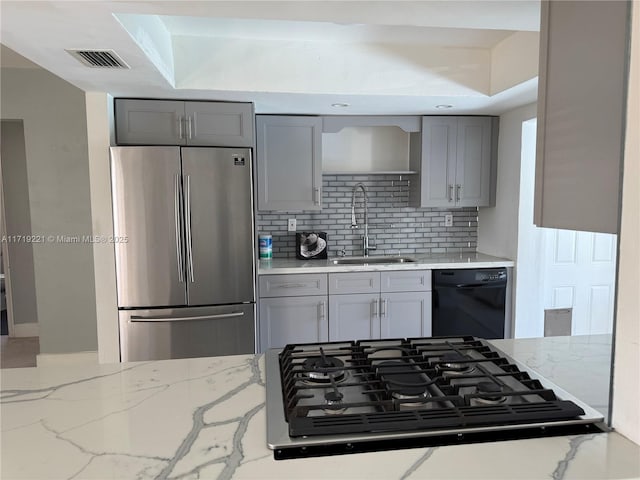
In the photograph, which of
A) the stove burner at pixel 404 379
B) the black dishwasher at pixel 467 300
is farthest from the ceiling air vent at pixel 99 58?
the black dishwasher at pixel 467 300

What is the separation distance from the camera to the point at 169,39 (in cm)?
268

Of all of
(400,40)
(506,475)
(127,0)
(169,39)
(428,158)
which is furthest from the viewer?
(428,158)

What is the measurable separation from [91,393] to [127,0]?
1373mm

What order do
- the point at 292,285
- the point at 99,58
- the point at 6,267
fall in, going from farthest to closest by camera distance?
the point at 6,267, the point at 292,285, the point at 99,58

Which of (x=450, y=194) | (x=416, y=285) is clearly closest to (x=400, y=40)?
(x=450, y=194)

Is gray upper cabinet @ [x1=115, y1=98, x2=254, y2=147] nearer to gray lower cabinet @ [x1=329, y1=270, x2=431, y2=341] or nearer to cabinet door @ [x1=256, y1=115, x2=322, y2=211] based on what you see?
cabinet door @ [x1=256, y1=115, x2=322, y2=211]

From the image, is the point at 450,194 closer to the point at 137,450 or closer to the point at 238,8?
the point at 238,8

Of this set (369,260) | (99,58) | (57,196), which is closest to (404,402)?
(99,58)

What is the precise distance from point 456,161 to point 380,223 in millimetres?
847

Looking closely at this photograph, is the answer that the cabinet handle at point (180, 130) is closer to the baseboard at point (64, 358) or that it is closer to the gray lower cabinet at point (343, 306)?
the gray lower cabinet at point (343, 306)

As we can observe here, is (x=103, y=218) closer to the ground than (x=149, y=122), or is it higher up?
closer to the ground

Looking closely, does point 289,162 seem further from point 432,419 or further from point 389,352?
point 432,419

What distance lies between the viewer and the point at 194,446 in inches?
36.6

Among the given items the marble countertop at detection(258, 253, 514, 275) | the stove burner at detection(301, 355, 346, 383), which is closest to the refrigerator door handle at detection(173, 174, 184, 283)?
the marble countertop at detection(258, 253, 514, 275)
